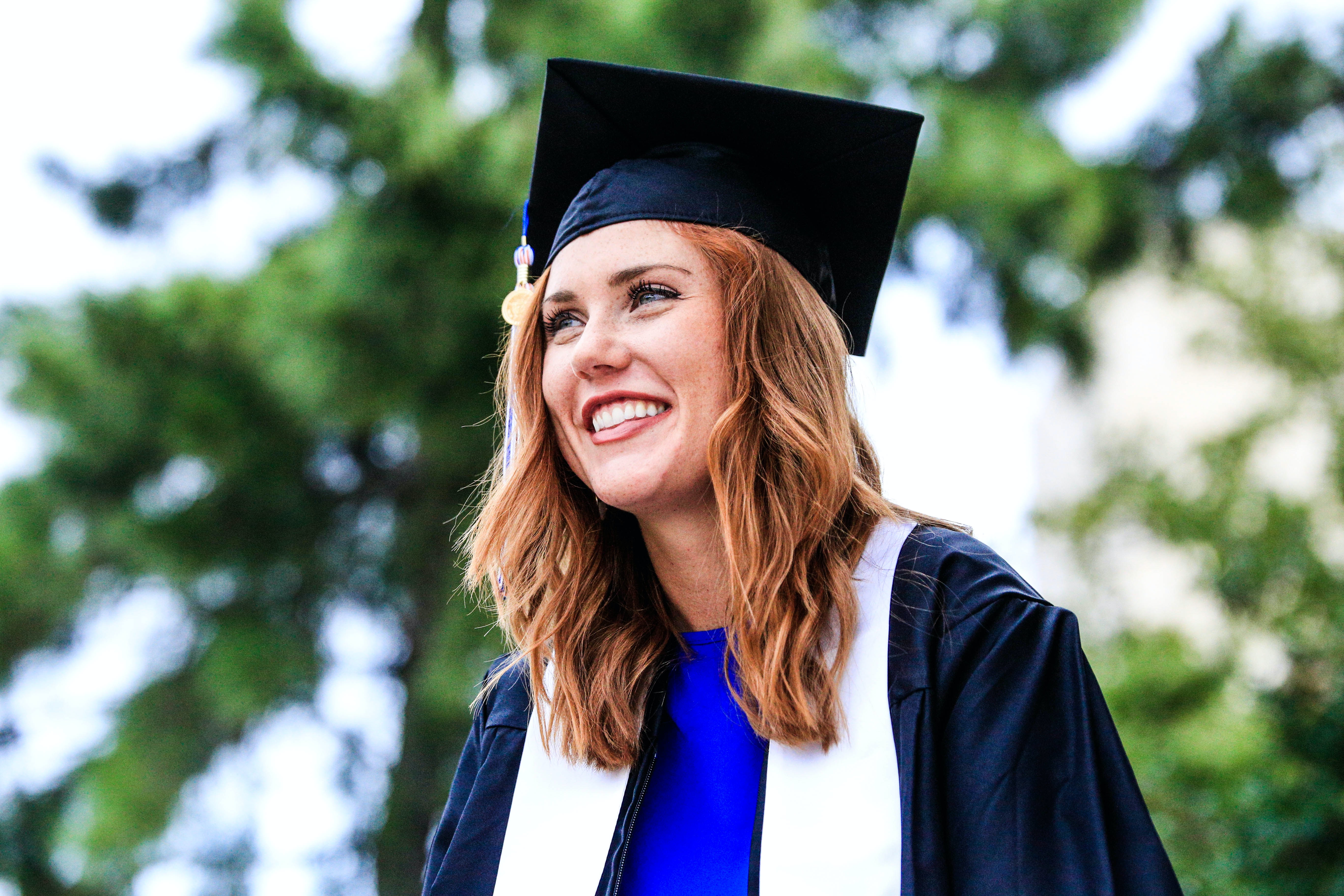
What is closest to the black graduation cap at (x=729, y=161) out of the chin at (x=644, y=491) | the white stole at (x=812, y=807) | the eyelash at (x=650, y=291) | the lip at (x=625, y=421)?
the eyelash at (x=650, y=291)

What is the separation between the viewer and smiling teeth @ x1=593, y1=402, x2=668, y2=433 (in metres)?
1.72

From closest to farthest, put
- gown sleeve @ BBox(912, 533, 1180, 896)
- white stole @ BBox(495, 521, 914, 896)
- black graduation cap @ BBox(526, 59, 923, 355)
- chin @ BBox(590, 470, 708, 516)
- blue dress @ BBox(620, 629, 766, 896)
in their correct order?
gown sleeve @ BBox(912, 533, 1180, 896) < white stole @ BBox(495, 521, 914, 896) < blue dress @ BBox(620, 629, 766, 896) < chin @ BBox(590, 470, 708, 516) < black graduation cap @ BBox(526, 59, 923, 355)

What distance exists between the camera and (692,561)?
1.80m

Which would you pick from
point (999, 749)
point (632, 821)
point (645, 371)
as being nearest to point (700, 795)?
point (632, 821)

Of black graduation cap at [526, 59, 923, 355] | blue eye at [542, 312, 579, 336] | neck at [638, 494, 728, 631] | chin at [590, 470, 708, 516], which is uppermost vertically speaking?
black graduation cap at [526, 59, 923, 355]

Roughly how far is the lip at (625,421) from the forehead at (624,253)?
17 centimetres

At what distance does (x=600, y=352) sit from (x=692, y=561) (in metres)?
0.33

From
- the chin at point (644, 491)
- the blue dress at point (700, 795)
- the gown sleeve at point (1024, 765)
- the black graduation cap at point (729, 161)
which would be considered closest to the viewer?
the gown sleeve at point (1024, 765)

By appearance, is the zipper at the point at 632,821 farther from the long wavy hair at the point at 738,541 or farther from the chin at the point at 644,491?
the chin at the point at 644,491

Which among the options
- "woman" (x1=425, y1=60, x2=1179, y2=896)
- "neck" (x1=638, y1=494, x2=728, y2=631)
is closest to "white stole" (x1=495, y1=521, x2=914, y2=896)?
"woman" (x1=425, y1=60, x2=1179, y2=896)

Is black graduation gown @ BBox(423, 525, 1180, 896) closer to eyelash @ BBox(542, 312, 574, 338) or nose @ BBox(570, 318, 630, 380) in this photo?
nose @ BBox(570, 318, 630, 380)

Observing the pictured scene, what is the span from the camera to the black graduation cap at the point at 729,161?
1.86 metres

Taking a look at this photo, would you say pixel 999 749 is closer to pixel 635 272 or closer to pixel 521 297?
pixel 635 272

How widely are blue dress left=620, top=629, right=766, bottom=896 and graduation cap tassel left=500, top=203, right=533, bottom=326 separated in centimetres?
57
